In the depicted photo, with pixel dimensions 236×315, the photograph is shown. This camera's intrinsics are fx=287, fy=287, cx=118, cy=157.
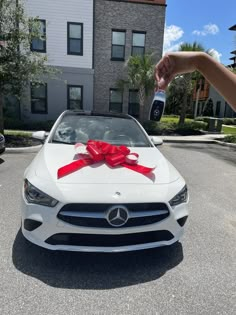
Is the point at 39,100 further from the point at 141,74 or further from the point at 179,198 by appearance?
the point at 179,198

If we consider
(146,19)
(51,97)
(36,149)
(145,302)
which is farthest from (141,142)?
(146,19)

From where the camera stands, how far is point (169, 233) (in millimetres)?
2920

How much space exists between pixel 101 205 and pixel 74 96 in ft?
48.2

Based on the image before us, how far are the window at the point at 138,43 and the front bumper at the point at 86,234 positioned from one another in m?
15.3

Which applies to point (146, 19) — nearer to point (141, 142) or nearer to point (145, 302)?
point (141, 142)

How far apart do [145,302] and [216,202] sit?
3.11m

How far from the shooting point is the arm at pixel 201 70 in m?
1.12

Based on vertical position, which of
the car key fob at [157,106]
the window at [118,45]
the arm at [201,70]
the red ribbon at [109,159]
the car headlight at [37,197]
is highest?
the window at [118,45]


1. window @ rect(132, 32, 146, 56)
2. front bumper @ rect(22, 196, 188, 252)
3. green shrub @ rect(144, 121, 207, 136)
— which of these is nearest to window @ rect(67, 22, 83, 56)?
window @ rect(132, 32, 146, 56)

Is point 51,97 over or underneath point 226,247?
over

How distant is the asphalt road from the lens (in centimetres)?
241

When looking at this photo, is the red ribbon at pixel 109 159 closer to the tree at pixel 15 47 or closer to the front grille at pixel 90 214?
the front grille at pixel 90 214

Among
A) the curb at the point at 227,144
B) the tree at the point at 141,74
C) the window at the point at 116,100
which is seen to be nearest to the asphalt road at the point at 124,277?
the curb at the point at 227,144

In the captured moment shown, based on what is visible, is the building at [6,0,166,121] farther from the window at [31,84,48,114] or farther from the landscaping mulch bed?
the landscaping mulch bed
